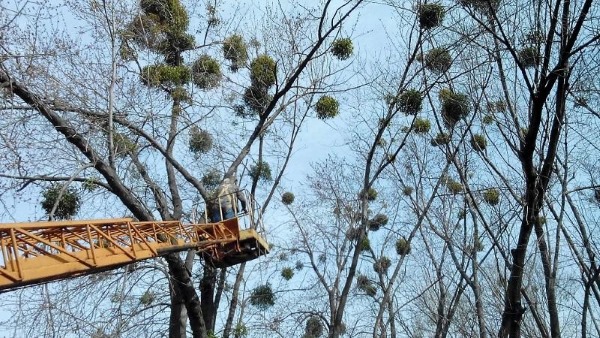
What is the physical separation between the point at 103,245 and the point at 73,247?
1.59 feet

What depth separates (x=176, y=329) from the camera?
11.1 metres

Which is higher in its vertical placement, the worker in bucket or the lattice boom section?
the worker in bucket

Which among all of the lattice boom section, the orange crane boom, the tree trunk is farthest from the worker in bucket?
the tree trunk

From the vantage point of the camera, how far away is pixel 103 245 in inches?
295

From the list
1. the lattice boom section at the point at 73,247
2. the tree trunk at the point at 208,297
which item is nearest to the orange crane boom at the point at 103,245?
the lattice boom section at the point at 73,247

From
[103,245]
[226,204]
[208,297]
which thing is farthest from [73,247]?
[208,297]

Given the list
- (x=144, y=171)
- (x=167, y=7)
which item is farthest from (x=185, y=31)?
(x=144, y=171)

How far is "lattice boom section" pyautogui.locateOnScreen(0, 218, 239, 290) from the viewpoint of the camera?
6.11 meters

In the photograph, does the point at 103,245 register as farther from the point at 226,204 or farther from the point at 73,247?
the point at 226,204

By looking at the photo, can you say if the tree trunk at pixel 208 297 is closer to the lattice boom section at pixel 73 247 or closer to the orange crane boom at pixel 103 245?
the orange crane boom at pixel 103 245

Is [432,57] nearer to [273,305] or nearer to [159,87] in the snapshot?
[159,87]

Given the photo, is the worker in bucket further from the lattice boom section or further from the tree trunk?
the tree trunk

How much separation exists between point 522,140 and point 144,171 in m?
5.44

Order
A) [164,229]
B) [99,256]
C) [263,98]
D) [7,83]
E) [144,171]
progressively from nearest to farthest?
1. [99,256]
2. [7,83]
3. [164,229]
4. [144,171]
5. [263,98]
